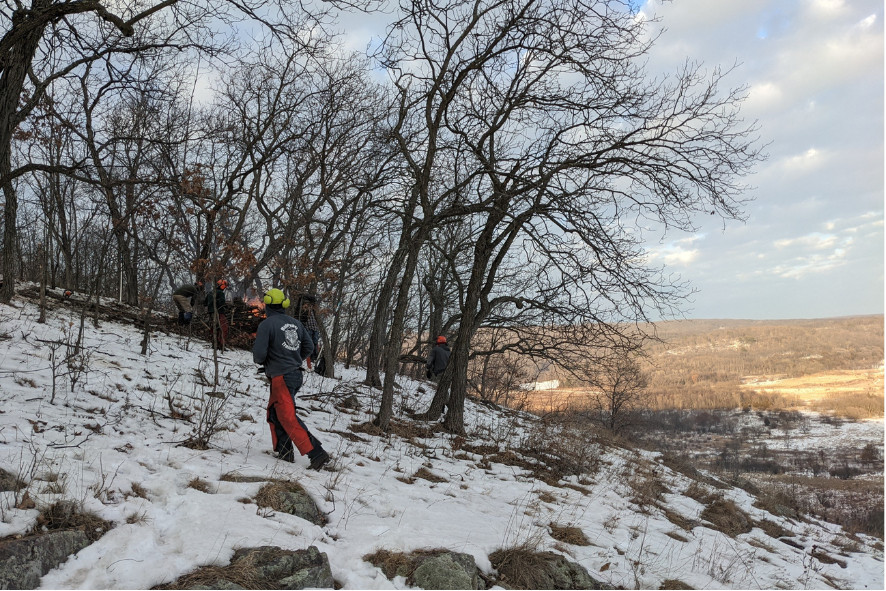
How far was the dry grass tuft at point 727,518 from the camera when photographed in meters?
7.81

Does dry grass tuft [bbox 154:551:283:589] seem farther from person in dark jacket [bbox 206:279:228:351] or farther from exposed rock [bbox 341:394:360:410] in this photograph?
person in dark jacket [bbox 206:279:228:351]

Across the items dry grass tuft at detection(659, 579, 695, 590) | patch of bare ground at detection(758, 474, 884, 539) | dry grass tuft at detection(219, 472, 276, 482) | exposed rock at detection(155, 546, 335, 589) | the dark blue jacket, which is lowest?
patch of bare ground at detection(758, 474, 884, 539)

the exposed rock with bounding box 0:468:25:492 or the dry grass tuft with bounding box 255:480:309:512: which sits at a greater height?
the exposed rock with bounding box 0:468:25:492

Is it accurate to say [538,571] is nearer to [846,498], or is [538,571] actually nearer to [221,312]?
[221,312]

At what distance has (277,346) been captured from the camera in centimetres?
580

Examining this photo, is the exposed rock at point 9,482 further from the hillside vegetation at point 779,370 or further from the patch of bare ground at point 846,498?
the hillside vegetation at point 779,370

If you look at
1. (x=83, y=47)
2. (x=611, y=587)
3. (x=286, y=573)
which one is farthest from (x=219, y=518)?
(x=83, y=47)

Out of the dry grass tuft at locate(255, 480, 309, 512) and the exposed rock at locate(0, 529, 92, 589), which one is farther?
the dry grass tuft at locate(255, 480, 309, 512)

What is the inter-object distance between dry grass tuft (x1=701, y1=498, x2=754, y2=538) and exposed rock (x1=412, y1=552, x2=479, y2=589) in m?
5.69

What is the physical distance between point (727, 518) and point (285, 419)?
7312mm

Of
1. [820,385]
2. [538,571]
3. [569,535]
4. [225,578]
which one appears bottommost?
[820,385]

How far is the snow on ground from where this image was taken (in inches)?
138

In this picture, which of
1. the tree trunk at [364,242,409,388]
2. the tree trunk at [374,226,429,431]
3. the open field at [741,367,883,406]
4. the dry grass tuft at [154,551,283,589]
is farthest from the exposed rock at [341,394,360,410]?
the open field at [741,367,883,406]

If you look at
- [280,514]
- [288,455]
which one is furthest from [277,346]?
[280,514]
